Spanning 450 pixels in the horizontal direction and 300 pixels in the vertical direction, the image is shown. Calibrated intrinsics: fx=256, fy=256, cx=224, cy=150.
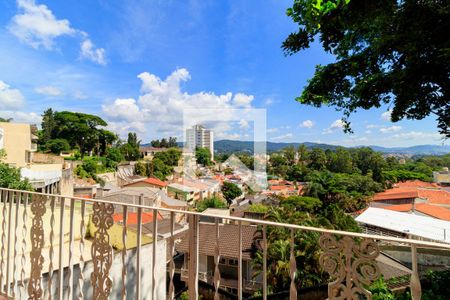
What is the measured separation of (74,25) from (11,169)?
290 inches

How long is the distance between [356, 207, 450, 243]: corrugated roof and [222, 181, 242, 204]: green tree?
71.2 ft

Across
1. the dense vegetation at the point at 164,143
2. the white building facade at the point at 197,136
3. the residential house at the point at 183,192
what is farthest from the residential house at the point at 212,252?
the dense vegetation at the point at 164,143

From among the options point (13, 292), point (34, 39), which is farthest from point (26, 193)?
point (34, 39)

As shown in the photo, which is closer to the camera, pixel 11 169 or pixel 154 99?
pixel 11 169

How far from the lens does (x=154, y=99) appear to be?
17.5m

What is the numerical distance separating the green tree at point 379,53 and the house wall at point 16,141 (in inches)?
635

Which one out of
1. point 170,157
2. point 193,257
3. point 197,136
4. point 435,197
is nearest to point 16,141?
point 197,136

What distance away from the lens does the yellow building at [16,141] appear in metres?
14.2

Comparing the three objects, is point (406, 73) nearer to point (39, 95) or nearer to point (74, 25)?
point (74, 25)

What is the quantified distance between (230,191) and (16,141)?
75.5 ft

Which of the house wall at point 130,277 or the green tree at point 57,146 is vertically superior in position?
the green tree at point 57,146

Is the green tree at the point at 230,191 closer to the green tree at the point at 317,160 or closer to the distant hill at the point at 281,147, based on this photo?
the distant hill at the point at 281,147

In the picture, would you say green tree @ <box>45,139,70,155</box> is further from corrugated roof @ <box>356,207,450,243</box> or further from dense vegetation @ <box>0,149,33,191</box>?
corrugated roof @ <box>356,207,450,243</box>

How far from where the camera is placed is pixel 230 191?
108 ft
